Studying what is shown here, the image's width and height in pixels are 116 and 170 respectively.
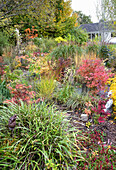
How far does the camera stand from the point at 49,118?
8.55 ft

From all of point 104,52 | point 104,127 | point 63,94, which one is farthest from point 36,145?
point 104,52

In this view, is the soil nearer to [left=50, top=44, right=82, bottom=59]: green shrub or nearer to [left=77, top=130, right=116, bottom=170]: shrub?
[left=77, top=130, right=116, bottom=170]: shrub

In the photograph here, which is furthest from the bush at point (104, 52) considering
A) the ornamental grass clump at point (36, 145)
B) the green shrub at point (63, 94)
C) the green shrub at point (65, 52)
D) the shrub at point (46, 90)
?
the ornamental grass clump at point (36, 145)

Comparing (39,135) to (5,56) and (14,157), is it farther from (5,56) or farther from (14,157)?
(5,56)


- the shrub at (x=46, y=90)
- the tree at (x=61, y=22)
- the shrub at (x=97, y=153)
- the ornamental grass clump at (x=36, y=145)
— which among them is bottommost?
the shrub at (x=97, y=153)

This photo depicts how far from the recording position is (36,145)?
6.97 ft

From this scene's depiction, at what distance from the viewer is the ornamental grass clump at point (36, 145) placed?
1.98 metres

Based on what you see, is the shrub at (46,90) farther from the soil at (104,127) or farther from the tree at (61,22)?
the tree at (61,22)

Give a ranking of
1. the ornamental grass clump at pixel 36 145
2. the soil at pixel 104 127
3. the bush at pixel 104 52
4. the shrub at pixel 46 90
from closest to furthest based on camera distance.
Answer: the ornamental grass clump at pixel 36 145, the soil at pixel 104 127, the shrub at pixel 46 90, the bush at pixel 104 52

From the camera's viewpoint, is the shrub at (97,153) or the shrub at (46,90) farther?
the shrub at (46,90)

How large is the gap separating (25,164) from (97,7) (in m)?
12.0

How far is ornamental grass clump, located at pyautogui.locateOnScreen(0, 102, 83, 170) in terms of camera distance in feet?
6.50

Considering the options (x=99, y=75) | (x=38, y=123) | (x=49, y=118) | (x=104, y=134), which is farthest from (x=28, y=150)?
(x=99, y=75)

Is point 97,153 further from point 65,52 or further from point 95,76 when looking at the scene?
point 65,52
